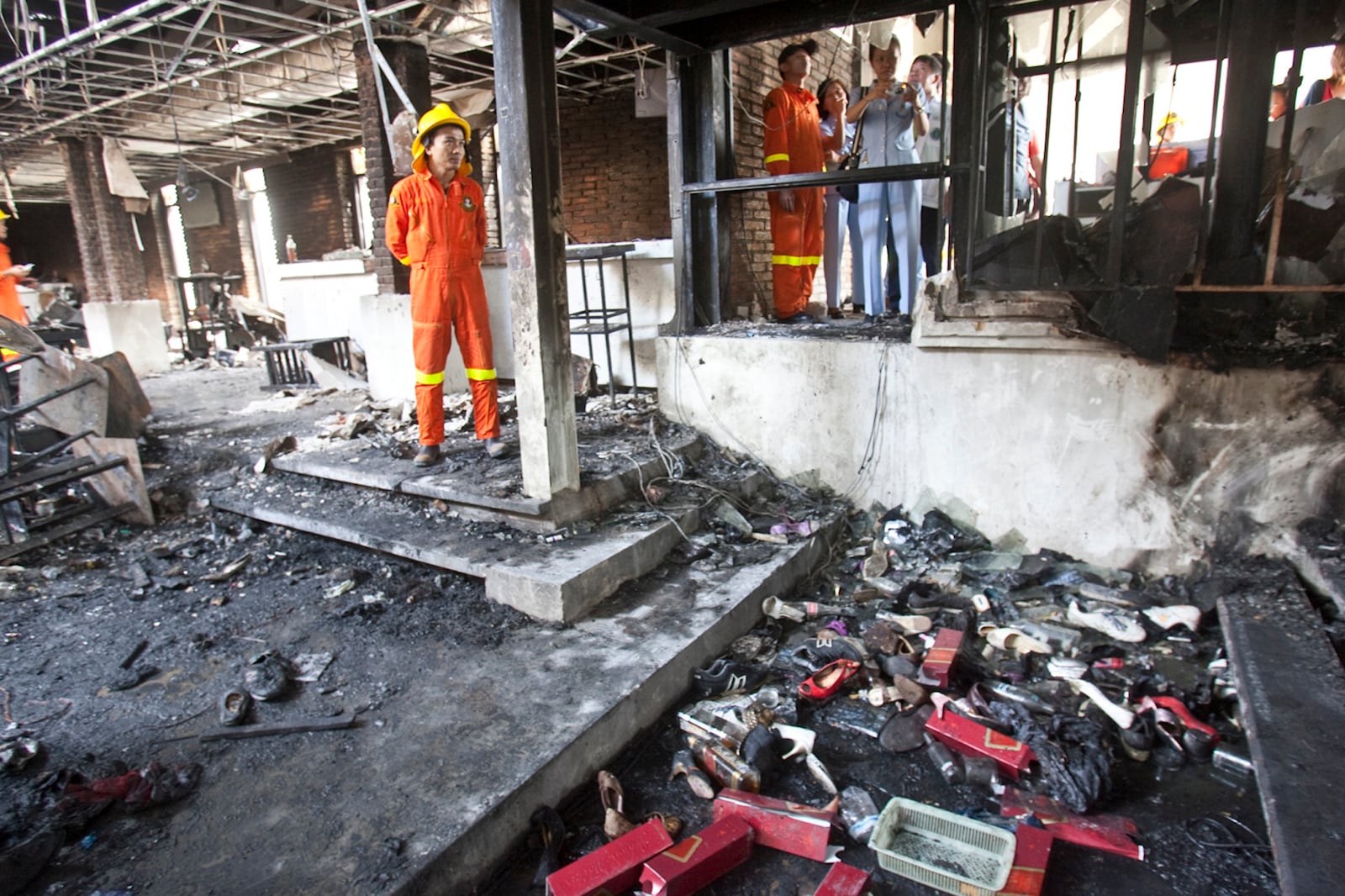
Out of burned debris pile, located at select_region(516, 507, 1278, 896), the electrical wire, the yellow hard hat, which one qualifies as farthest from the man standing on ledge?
the electrical wire

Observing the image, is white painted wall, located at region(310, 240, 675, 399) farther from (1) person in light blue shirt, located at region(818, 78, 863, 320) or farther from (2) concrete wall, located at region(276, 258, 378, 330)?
(2) concrete wall, located at region(276, 258, 378, 330)

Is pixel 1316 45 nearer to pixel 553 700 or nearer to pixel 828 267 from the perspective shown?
pixel 828 267

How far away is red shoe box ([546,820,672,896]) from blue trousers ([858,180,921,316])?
4562 mm

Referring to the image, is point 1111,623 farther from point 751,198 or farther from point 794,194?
point 751,198

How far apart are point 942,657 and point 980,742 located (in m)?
0.55

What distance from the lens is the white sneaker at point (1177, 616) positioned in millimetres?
3703

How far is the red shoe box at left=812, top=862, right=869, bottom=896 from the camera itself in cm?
232

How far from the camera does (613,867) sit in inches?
92.3

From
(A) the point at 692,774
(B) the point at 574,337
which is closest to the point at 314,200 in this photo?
(B) the point at 574,337

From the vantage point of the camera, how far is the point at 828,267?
275 inches

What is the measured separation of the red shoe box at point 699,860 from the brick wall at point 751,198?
4175mm

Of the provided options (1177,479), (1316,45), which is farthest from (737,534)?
(1316,45)

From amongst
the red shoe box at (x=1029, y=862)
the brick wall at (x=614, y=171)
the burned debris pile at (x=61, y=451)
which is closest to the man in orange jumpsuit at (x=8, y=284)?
the burned debris pile at (x=61, y=451)

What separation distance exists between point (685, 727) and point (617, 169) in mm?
8954
